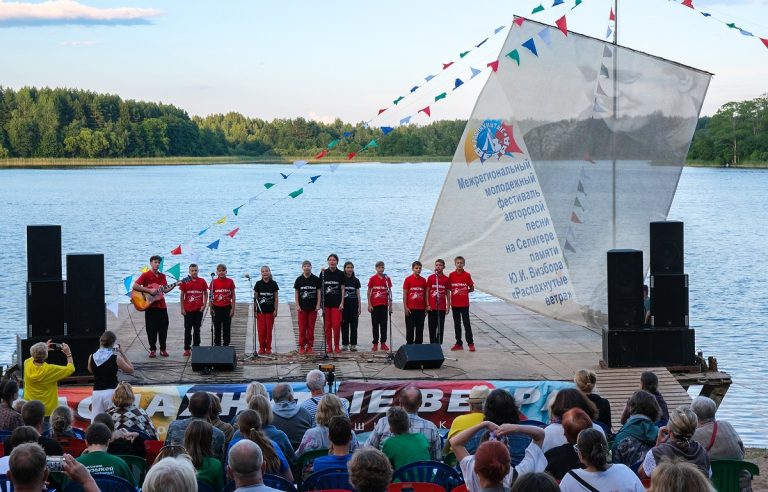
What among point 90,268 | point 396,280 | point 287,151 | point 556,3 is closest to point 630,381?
point 556,3

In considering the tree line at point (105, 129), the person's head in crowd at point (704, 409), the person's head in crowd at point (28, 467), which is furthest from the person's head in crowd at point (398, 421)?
the tree line at point (105, 129)

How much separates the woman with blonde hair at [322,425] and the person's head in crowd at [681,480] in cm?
298

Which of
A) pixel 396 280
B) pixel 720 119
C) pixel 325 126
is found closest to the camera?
pixel 396 280

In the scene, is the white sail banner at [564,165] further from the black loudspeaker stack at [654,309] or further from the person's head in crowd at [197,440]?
the person's head in crowd at [197,440]

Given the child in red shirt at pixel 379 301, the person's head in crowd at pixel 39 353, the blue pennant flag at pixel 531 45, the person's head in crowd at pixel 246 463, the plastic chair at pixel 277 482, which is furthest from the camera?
the blue pennant flag at pixel 531 45

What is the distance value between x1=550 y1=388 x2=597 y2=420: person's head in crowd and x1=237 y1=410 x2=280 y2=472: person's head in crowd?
1753 millimetres

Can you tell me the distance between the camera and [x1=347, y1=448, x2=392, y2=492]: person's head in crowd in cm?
496

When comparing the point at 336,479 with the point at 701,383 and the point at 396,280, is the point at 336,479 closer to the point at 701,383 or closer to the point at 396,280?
the point at 701,383

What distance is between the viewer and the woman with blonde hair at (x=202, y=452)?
614 centimetres

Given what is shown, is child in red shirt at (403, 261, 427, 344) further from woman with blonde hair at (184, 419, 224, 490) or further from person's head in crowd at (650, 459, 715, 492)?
person's head in crowd at (650, 459, 715, 492)

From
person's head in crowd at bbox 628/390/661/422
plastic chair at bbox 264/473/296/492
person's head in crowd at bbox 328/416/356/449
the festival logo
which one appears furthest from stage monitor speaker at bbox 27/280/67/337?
person's head in crowd at bbox 628/390/661/422

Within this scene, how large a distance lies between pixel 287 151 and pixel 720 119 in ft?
150

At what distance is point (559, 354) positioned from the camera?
14.9 meters

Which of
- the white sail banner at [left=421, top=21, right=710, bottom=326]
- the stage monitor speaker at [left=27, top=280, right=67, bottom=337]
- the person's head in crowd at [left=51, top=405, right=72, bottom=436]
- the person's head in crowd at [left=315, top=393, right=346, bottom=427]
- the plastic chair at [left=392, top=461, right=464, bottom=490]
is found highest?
the white sail banner at [left=421, top=21, right=710, bottom=326]
